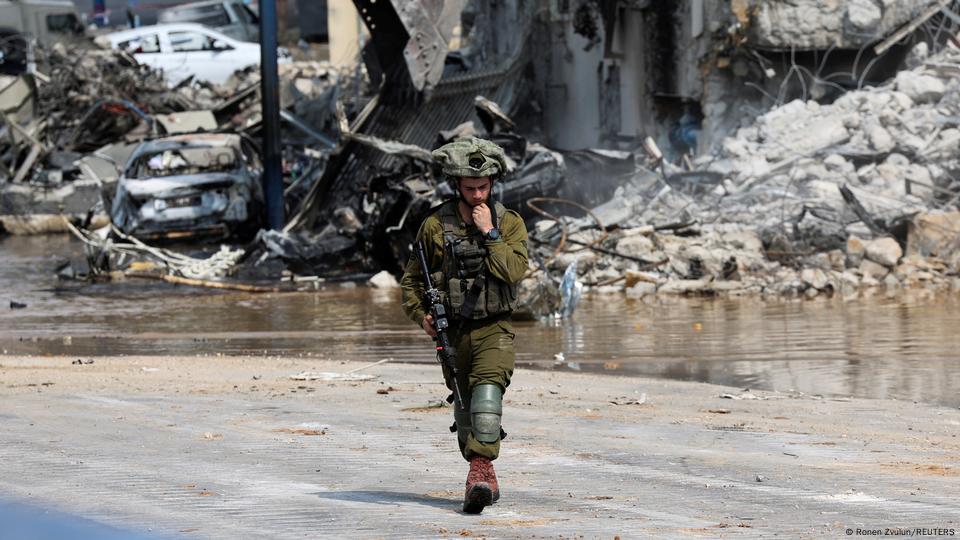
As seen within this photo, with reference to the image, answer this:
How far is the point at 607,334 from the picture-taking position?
13.3 meters

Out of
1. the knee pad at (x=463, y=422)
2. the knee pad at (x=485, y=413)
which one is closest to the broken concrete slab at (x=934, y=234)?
the knee pad at (x=463, y=422)

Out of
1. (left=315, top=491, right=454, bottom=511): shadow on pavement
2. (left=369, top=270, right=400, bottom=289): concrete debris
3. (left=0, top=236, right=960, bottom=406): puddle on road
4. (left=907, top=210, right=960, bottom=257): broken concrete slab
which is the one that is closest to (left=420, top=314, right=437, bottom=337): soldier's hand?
(left=315, top=491, right=454, bottom=511): shadow on pavement

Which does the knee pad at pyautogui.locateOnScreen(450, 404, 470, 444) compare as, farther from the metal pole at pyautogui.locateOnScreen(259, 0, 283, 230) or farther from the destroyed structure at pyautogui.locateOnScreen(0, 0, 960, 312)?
the metal pole at pyautogui.locateOnScreen(259, 0, 283, 230)

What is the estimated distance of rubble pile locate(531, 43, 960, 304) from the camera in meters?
15.7

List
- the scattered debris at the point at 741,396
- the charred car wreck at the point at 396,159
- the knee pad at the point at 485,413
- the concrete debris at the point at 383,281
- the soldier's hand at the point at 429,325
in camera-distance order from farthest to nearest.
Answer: the charred car wreck at the point at 396,159
the concrete debris at the point at 383,281
the scattered debris at the point at 741,396
the soldier's hand at the point at 429,325
the knee pad at the point at 485,413

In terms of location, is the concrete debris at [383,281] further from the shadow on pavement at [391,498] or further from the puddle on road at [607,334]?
the shadow on pavement at [391,498]

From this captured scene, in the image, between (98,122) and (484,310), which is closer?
(484,310)

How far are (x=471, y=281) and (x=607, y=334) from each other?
7.63 metres

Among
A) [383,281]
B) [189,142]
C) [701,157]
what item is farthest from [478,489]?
[189,142]

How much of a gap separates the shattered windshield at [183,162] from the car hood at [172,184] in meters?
0.21

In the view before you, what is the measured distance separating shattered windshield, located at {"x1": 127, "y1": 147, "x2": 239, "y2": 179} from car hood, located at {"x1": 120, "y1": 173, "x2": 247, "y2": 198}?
209 millimetres

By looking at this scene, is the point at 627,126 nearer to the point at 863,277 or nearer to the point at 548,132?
the point at 548,132

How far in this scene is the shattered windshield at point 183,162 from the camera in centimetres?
2159

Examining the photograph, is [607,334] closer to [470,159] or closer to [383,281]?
[383,281]
